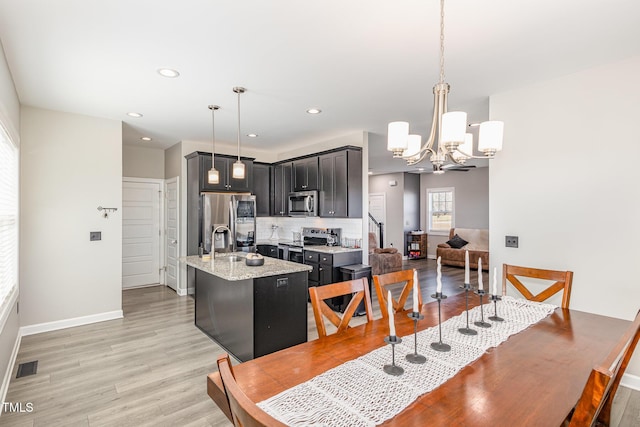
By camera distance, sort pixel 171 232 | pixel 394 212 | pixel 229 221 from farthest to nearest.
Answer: pixel 394 212, pixel 171 232, pixel 229 221

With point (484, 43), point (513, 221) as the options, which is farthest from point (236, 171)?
point (513, 221)

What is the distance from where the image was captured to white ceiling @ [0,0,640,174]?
6.77ft

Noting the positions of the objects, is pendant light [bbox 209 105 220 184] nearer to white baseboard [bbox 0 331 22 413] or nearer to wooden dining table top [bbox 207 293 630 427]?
white baseboard [bbox 0 331 22 413]

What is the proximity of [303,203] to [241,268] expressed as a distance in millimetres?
2705

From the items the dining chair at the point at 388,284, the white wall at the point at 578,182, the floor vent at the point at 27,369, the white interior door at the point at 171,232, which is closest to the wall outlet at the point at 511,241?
the white wall at the point at 578,182

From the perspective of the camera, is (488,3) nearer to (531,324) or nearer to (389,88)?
(389,88)

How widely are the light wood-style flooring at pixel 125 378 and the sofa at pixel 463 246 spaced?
5.21 metres

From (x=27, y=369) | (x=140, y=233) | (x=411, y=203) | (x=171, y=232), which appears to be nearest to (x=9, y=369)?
(x=27, y=369)

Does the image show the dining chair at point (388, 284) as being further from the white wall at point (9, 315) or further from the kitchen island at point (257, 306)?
the white wall at point (9, 315)

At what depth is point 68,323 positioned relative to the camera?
13.5ft

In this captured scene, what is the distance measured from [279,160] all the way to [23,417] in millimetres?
5387

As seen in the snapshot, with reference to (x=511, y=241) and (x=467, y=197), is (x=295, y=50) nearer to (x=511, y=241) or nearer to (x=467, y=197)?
(x=511, y=241)

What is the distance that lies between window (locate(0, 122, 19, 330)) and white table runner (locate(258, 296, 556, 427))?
271 centimetres

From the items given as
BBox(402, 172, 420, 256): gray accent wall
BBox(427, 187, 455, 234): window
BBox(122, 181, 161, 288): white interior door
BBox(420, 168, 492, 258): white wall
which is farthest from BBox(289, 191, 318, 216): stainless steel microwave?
BBox(427, 187, 455, 234): window
